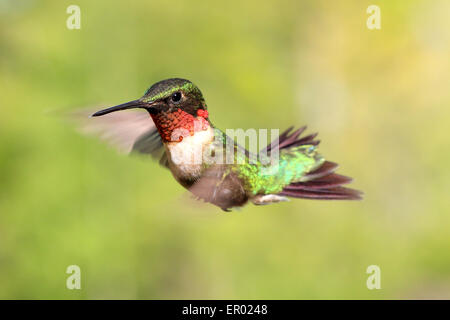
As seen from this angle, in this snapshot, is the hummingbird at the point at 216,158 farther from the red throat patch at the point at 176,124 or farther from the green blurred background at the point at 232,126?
the green blurred background at the point at 232,126

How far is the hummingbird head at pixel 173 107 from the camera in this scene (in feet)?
2.86

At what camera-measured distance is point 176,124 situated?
3.09 ft

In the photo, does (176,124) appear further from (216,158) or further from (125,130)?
(125,130)

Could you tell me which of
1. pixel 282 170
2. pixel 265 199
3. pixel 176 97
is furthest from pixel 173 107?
pixel 282 170

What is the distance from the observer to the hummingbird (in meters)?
0.93

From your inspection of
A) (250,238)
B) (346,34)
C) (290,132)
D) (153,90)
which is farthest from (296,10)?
(153,90)

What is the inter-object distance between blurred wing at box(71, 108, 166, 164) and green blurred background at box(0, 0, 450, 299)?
0.69 meters

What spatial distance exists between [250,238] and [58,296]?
1.66m

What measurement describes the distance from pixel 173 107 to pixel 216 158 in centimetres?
14

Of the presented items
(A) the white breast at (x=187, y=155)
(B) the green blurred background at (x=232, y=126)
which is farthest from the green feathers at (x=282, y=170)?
(B) the green blurred background at (x=232, y=126)

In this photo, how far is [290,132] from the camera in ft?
4.20

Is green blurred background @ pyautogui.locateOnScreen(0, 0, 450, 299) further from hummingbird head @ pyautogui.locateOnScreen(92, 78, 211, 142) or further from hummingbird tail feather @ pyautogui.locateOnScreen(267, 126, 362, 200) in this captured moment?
hummingbird head @ pyautogui.locateOnScreen(92, 78, 211, 142)

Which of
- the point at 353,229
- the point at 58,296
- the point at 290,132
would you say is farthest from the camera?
the point at 353,229

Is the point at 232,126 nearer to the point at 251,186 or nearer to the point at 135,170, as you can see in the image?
the point at 135,170
